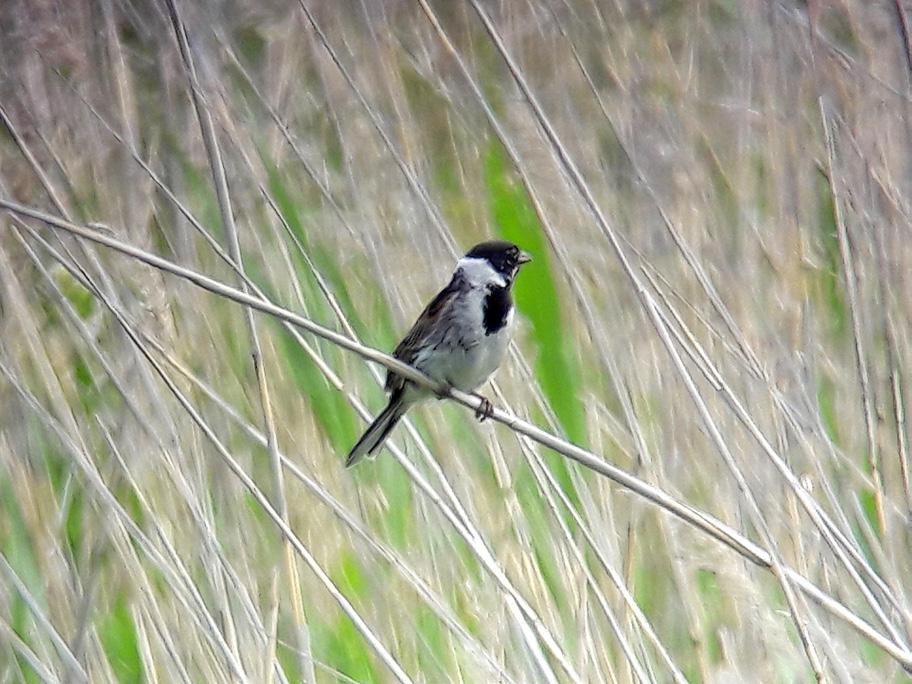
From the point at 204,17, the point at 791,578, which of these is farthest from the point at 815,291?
the point at 204,17

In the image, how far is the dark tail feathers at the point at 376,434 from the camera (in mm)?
2029

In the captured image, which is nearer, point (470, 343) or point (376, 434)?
point (376, 434)

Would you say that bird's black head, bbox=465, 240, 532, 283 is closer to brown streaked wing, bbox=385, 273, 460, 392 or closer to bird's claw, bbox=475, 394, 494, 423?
brown streaked wing, bbox=385, 273, 460, 392

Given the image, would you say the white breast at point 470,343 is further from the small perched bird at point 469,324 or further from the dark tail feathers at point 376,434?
the dark tail feathers at point 376,434

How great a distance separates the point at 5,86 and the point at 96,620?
99 cm

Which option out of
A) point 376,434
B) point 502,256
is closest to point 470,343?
point 502,256

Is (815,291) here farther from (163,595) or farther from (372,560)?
(163,595)

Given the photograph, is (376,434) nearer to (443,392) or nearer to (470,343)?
(443,392)

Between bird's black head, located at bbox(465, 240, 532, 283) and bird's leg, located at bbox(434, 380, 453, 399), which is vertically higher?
bird's black head, located at bbox(465, 240, 532, 283)

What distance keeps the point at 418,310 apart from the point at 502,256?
21cm

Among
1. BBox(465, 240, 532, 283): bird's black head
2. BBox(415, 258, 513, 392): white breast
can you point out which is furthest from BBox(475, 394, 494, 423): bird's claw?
BBox(465, 240, 532, 283): bird's black head

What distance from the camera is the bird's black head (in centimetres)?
228

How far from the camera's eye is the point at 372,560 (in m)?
2.08

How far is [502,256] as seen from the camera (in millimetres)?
2316
